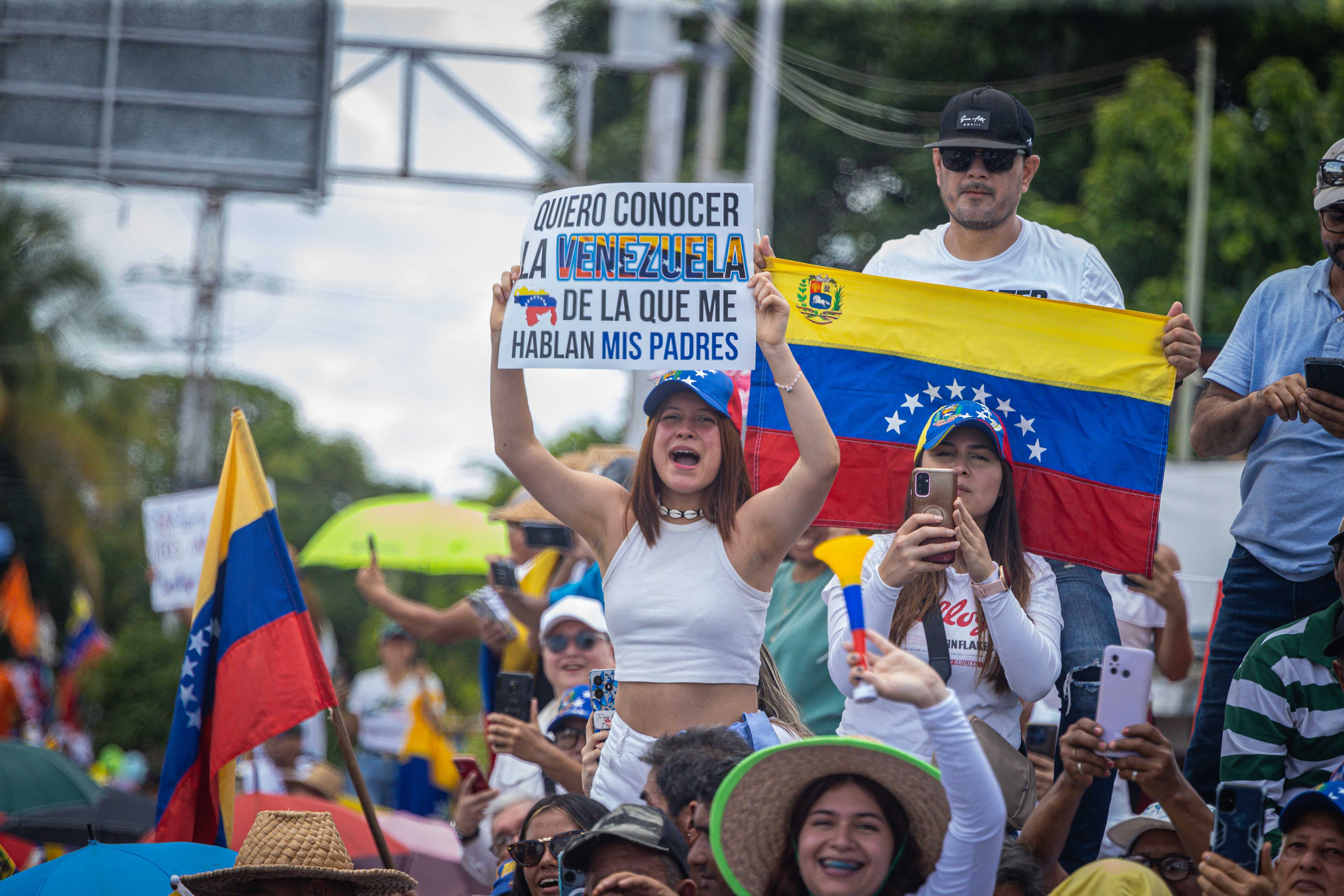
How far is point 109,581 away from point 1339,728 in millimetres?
31756

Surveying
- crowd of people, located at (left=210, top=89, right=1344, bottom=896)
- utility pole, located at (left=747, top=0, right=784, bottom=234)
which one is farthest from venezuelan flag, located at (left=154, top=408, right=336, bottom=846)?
utility pole, located at (left=747, top=0, right=784, bottom=234)

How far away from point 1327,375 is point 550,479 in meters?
2.28

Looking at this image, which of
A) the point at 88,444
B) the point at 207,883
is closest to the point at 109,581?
the point at 88,444

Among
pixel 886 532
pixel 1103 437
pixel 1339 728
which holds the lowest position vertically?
pixel 1339 728

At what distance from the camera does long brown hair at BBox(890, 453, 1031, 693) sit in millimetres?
4391

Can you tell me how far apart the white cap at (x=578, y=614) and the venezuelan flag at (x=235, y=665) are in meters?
0.90

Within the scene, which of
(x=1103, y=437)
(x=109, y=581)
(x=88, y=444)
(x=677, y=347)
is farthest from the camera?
(x=109, y=581)

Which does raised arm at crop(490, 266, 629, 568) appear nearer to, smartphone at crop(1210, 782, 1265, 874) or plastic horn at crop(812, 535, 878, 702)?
plastic horn at crop(812, 535, 878, 702)

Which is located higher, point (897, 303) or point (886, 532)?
point (897, 303)

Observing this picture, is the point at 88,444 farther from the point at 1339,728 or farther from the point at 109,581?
the point at 1339,728

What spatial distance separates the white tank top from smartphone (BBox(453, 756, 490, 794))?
113cm

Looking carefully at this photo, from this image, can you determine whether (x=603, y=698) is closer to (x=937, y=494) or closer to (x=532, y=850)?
(x=532, y=850)

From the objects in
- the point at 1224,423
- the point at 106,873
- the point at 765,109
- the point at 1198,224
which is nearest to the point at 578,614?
the point at 106,873

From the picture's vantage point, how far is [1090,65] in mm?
20641
